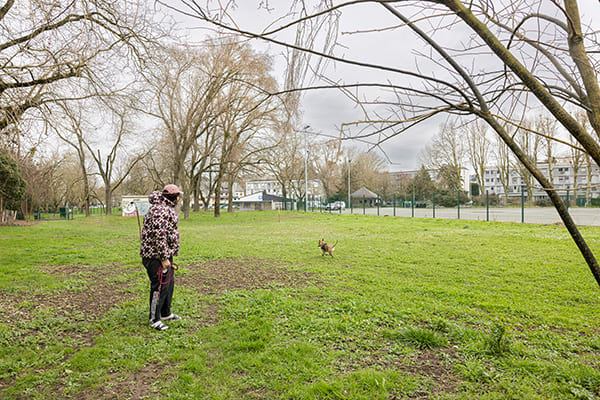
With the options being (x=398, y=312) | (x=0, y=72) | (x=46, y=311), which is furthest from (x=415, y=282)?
(x=0, y=72)

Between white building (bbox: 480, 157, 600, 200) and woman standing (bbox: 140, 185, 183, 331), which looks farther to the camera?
woman standing (bbox: 140, 185, 183, 331)

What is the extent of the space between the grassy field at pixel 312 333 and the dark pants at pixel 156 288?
0.23 metres

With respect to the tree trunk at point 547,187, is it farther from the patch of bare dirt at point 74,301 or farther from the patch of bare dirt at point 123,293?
the patch of bare dirt at point 74,301

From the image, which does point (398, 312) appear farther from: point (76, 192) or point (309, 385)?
point (76, 192)

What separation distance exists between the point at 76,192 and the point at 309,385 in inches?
2300

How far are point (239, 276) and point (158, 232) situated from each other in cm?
298

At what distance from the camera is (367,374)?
9.25 feet

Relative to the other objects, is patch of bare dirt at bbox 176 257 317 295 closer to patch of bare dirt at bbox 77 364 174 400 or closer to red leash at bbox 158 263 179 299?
red leash at bbox 158 263 179 299

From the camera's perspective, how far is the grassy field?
8.90ft

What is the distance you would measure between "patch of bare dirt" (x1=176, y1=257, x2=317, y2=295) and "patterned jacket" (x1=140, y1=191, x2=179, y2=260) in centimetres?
172

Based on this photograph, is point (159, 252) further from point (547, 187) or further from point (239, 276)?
point (547, 187)

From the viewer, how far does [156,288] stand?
4.09 m

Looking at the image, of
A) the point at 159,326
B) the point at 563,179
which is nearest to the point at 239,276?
the point at 159,326

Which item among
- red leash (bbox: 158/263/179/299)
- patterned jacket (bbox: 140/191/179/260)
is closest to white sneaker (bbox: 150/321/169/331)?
red leash (bbox: 158/263/179/299)
